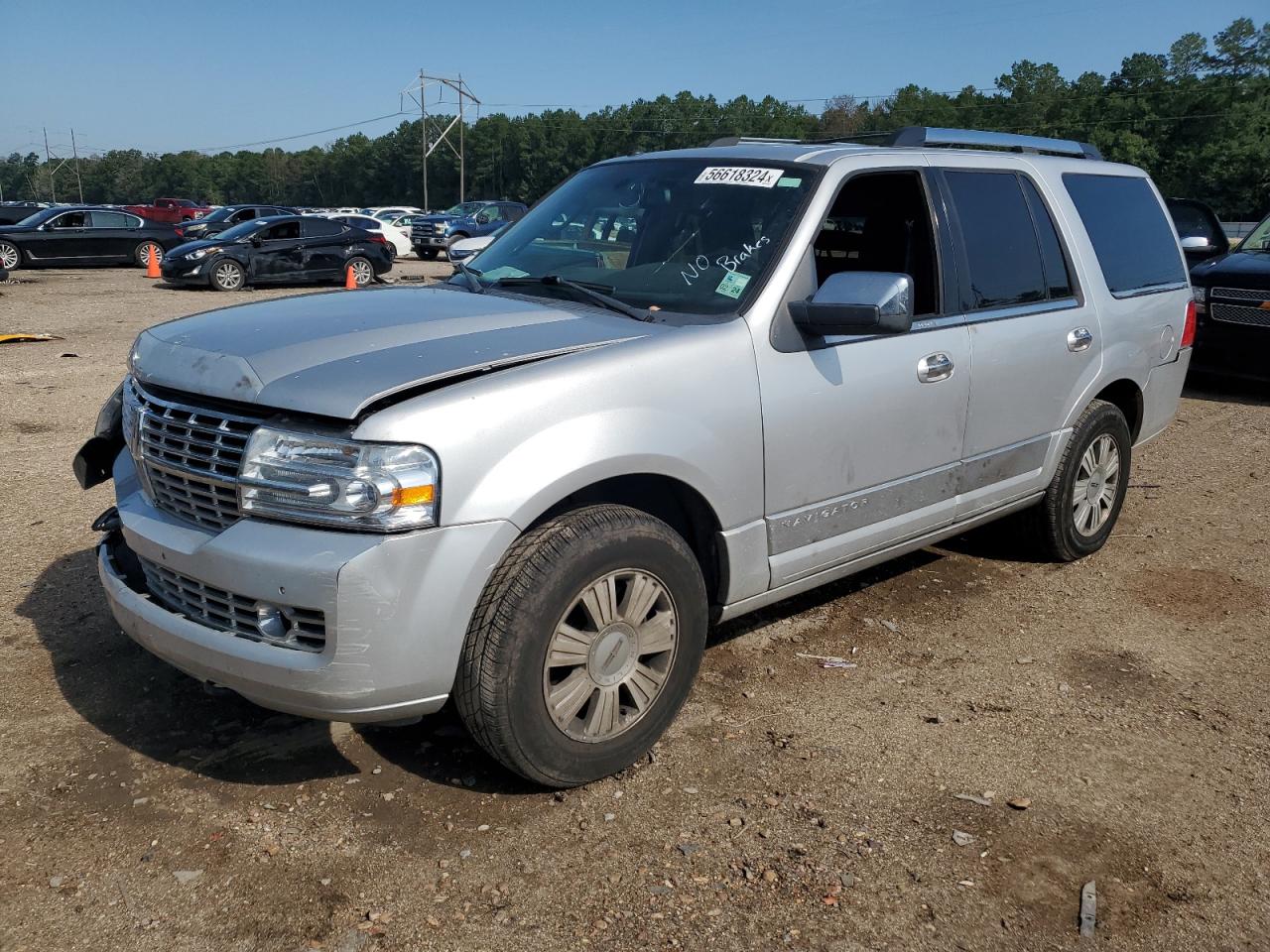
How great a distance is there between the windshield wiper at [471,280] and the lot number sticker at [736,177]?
3.01 feet

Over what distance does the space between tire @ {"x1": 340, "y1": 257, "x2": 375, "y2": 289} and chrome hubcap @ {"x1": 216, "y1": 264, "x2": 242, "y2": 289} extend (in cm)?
203

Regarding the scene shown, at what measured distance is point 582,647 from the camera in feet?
10.4

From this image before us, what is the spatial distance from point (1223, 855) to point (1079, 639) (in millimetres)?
1628

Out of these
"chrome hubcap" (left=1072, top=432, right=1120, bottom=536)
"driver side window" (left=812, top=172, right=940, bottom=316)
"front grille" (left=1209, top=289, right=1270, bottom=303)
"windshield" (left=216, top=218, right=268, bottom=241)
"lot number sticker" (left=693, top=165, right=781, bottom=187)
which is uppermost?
"lot number sticker" (left=693, top=165, right=781, bottom=187)

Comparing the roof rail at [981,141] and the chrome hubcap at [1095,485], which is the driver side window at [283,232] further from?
the chrome hubcap at [1095,485]

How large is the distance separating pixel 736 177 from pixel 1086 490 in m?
2.60

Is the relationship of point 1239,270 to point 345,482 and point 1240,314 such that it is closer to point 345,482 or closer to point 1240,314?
point 1240,314

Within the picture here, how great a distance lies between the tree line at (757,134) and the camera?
71062 mm

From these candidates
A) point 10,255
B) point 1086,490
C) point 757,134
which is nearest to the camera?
point 1086,490

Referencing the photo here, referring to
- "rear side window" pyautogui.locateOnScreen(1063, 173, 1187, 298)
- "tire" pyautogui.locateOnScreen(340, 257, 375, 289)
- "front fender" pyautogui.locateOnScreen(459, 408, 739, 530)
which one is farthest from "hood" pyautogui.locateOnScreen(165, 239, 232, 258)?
"front fender" pyautogui.locateOnScreen(459, 408, 739, 530)

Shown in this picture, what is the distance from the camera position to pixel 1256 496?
22.9 ft

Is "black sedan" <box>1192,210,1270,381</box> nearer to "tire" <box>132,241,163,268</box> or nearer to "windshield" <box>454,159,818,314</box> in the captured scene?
"windshield" <box>454,159,818,314</box>

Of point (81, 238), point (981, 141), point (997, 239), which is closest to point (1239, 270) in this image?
point (981, 141)

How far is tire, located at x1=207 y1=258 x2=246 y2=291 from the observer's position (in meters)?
19.6
